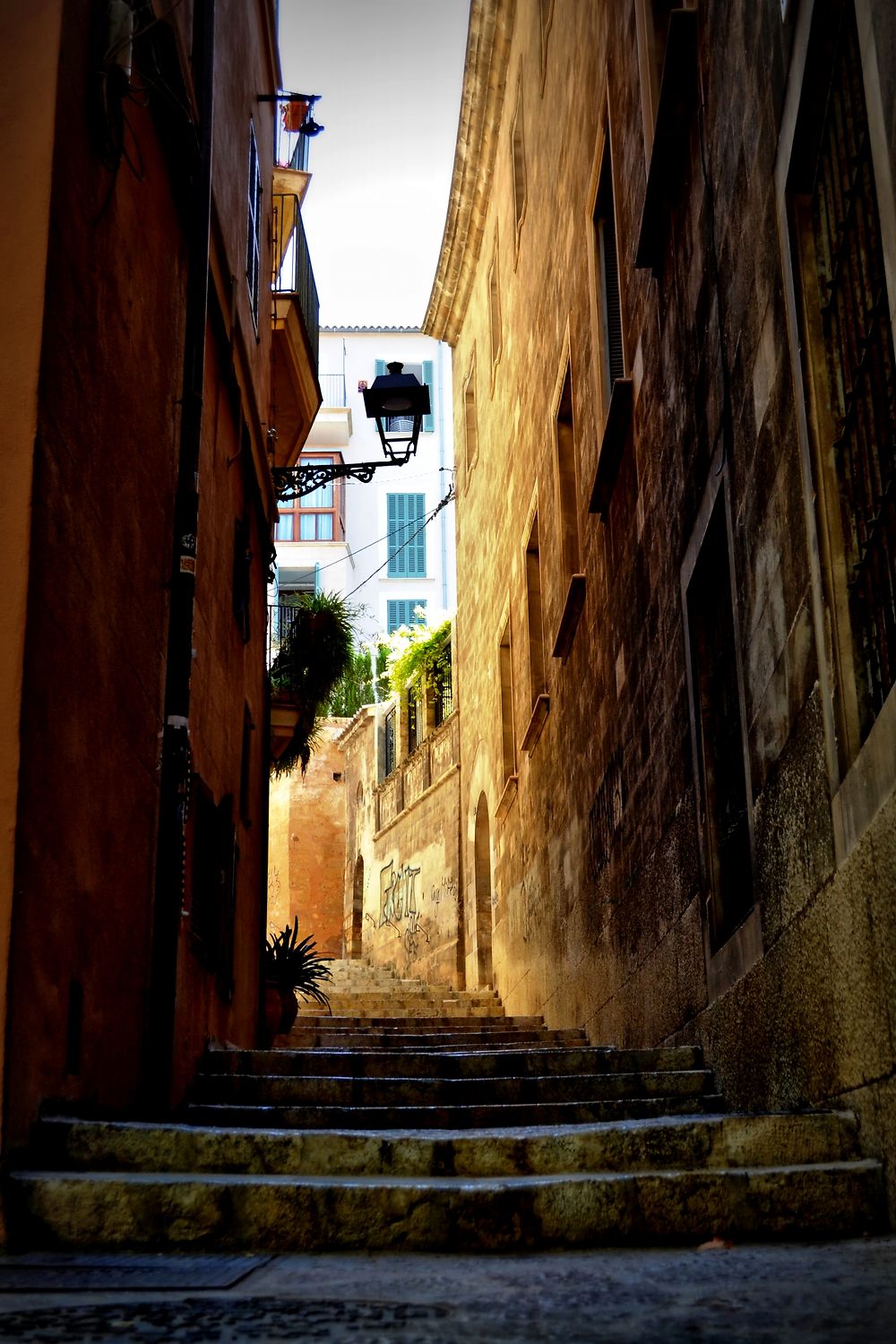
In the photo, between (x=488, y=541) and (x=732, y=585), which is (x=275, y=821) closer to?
(x=488, y=541)

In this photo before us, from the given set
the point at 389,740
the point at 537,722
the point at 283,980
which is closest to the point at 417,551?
the point at 389,740

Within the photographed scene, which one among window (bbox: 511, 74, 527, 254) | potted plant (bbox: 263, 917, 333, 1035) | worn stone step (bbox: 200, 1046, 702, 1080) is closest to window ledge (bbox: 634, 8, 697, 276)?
worn stone step (bbox: 200, 1046, 702, 1080)

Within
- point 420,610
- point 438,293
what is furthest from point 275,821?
point 438,293

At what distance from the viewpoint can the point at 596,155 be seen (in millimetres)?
10305

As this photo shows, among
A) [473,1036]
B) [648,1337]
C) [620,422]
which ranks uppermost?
[620,422]

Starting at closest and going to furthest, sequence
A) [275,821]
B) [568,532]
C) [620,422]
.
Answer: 1. [620,422]
2. [568,532]
3. [275,821]

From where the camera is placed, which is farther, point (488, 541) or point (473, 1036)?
point (488, 541)

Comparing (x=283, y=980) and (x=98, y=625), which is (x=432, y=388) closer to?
(x=283, y=980)

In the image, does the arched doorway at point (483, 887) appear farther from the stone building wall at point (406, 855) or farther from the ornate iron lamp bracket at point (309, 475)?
the ornate iron lamp bracket at point (309, 475)

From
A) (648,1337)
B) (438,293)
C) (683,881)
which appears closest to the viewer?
(648,1337)

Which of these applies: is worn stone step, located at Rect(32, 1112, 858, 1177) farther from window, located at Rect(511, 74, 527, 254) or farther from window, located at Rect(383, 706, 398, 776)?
window, located at Rect(383, 706, 398, 776)

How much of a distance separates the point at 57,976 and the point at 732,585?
111 inches

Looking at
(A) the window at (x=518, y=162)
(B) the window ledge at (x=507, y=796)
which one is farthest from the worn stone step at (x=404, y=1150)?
(A) the window at (x=518, y=162)

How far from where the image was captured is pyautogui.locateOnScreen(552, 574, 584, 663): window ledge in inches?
425
